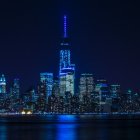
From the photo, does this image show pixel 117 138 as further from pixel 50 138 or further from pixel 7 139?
pixel 7 139

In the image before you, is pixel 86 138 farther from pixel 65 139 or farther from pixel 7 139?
pixel 7 139

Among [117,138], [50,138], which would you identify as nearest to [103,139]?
[117,138]

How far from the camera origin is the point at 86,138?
3098 inches

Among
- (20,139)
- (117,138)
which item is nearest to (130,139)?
Result: (117,138)

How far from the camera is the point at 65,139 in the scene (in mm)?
78188

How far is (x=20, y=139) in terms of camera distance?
74562 mm

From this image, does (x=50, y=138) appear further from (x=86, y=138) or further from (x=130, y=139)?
(x=130, y=139)

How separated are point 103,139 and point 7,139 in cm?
1242

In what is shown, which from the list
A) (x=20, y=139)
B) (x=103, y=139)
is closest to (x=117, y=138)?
(x=103, y=139)

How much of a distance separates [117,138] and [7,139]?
47.2 feet

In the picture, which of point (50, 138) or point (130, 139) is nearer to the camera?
point (130, 139)

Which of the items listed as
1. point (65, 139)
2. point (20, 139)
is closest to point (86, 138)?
point (65, 139)

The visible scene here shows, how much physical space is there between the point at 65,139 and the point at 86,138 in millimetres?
2860

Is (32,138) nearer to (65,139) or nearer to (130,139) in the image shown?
(65,139)
